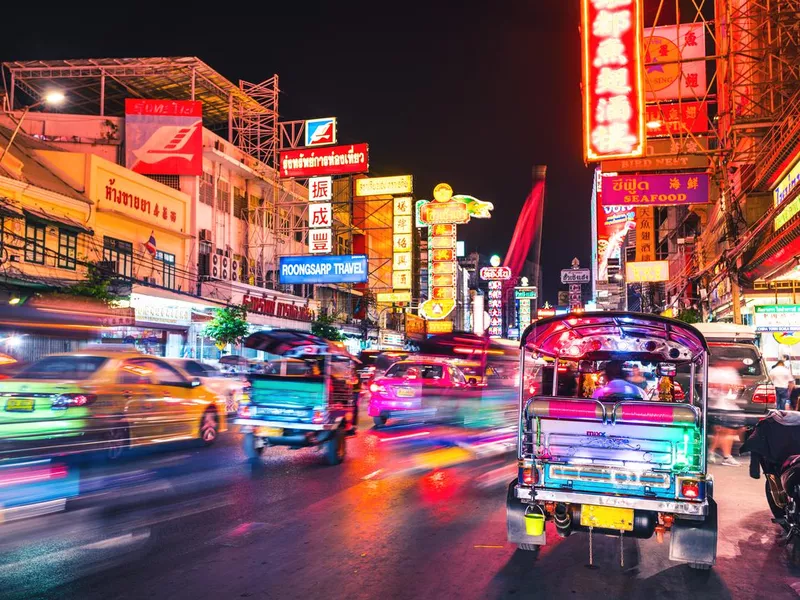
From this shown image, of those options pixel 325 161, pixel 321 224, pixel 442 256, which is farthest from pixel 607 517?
→ pixel 442 256

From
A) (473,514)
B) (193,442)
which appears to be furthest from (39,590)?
(193,442)

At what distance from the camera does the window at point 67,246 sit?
23766 mm

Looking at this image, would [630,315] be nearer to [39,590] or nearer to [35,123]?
[39,590]

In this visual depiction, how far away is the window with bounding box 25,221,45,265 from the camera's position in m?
22.1

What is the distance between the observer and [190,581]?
550 cm

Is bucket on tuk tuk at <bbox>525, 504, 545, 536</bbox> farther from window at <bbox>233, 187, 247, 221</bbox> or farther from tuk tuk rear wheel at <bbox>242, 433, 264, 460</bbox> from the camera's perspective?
window at <bbox>233, 187, 247, 221</bbox>

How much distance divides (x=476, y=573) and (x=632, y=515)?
1395 mm

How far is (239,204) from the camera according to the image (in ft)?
129

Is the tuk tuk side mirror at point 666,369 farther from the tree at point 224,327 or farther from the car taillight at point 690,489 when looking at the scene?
the tree at point 224,327

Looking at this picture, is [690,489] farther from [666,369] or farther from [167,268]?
[167,268]

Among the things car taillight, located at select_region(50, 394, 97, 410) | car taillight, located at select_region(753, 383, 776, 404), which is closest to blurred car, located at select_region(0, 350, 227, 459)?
car taillight, located at select_region(50, 394, 97, 410)

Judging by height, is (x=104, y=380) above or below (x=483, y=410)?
above

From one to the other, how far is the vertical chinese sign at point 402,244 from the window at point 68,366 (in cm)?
3545

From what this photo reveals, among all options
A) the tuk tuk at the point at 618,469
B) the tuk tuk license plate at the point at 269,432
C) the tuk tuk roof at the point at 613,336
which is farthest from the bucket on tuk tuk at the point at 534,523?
the tuk tuk license plate at the point at 269,432
